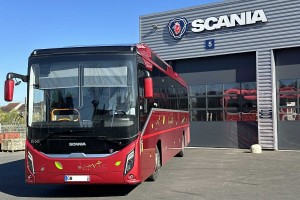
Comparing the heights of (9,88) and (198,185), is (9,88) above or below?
above

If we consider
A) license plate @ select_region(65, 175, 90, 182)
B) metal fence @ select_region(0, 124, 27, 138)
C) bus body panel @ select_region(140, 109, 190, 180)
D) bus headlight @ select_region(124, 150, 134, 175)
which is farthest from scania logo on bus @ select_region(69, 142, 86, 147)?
metal fence @ select_region(0, 124, 27, 138)

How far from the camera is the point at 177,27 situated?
823 inches

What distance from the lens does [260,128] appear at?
18500mm

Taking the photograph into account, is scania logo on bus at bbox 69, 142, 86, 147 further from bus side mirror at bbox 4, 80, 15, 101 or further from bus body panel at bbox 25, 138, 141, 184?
bus side mirror at bbox 4, 80, 15, 101

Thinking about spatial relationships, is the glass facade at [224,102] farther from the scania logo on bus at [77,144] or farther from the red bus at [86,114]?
the scania logo on bus at [77,144]

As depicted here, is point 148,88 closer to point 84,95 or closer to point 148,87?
point 148,87

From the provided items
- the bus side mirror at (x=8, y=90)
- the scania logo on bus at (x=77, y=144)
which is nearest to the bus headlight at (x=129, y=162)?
the scania logo on bus at (x=77, y=144)

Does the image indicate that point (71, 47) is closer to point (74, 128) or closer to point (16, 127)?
point (74, 128)

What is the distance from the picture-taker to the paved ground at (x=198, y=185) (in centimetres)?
855

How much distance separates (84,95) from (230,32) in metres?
12.6

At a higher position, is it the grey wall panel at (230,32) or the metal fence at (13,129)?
the grey wall panel at (230,32)

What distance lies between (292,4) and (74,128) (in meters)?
13.1

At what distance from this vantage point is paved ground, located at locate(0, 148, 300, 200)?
8.55 metres

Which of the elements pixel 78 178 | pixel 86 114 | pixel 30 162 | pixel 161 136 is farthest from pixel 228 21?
pixel 30 162
